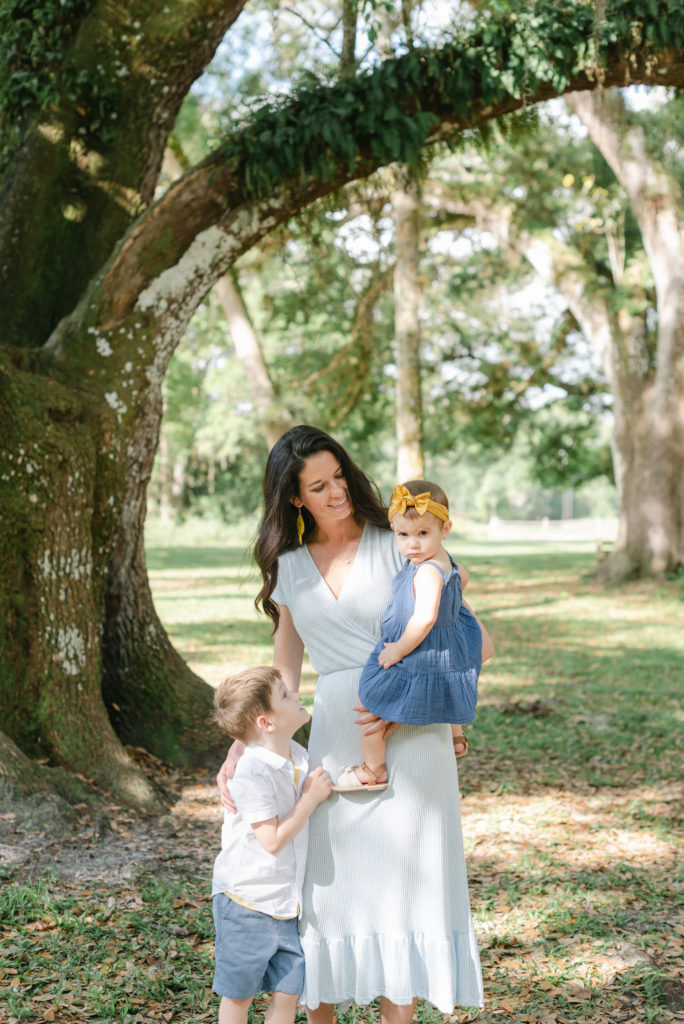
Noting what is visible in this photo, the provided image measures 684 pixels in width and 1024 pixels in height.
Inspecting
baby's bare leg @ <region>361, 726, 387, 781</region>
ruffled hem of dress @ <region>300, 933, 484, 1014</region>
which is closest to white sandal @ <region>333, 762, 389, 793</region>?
baby's bare leg @ <region>361, 726, 387, 781</region>

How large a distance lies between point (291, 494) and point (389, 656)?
0.70 metres

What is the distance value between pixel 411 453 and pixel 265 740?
10.00 metres

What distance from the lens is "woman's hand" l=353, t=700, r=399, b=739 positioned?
2.62 meters

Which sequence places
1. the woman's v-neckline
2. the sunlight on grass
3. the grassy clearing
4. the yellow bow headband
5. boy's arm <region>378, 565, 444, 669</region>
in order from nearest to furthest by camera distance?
1. boy's arm <region>378, 565, 444, 669</region>
2. the yellow bow headband
3. the woman's v-neckline
4. the grassy clearing
5. the sunlight on grass

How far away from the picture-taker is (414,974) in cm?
260

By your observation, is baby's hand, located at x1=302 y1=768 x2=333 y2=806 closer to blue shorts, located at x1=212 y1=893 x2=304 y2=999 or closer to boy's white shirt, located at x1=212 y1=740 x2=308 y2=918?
boy's white shirt, located at x1=212 y1=740 x2=308 y2=918

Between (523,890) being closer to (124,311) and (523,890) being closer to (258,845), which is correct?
(258,845)

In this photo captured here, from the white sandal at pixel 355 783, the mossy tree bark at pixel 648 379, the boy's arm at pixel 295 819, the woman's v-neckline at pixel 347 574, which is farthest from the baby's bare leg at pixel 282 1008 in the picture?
the mossy tree bark at pixel 648 379

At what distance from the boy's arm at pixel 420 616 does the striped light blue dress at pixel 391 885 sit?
0.24 meters

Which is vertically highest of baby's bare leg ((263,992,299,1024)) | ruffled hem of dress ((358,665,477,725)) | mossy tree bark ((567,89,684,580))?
mossy tree bark ((567,89,684,580))

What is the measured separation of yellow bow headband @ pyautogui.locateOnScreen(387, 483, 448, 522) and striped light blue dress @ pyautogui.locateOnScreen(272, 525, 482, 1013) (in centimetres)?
58

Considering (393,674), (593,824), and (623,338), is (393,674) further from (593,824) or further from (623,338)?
(623,338)

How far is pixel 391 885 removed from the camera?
2.63m

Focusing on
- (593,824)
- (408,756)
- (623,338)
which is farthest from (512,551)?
(408,756)
